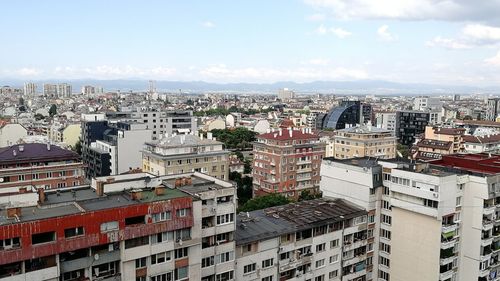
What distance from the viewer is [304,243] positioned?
91.4 ft

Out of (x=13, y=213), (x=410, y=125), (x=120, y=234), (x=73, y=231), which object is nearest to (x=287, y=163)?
(x=120, y=234)

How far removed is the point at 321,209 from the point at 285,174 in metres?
29.0

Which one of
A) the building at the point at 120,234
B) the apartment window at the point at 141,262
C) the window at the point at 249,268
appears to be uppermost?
the building at the point at 120,234

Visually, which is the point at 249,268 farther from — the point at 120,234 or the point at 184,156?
the point at 184,156

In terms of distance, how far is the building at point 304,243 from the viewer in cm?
2602

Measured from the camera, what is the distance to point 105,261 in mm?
20156

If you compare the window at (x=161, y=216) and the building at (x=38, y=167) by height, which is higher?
the window at (x=161, y=216)

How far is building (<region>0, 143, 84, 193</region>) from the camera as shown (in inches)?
1735

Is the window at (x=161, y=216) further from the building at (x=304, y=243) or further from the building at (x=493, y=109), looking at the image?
the building at (x=493, y=109)

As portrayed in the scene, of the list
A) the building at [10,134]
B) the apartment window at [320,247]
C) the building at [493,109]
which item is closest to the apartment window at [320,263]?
the apartment window at [320,247]

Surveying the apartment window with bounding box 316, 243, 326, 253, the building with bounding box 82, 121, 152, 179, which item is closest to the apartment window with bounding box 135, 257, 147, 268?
the apartment window with bounding box 316, 243, 326, 253

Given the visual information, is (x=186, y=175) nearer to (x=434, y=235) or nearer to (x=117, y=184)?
(x=117, y=184)

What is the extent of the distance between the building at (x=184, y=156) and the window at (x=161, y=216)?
29186 mm

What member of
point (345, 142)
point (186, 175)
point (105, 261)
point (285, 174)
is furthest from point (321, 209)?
point (345, 142)
